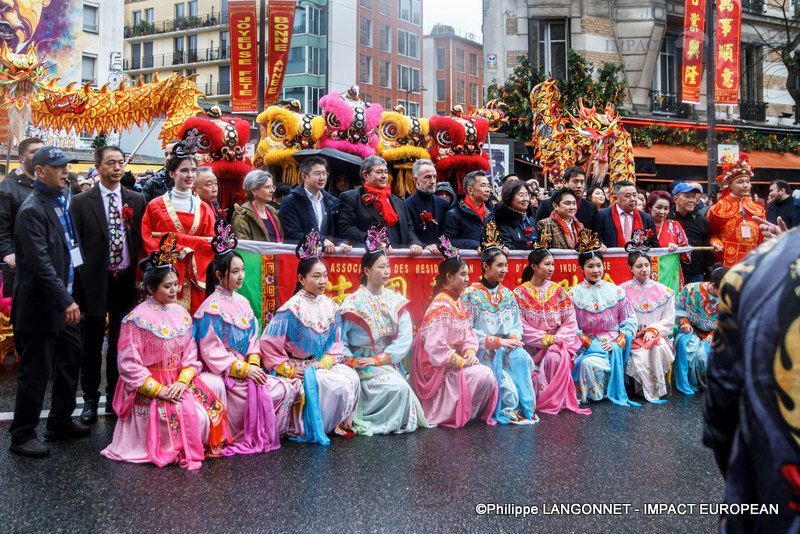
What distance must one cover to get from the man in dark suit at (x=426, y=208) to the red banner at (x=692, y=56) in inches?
447

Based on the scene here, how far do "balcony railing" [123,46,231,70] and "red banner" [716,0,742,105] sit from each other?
35.7 metres

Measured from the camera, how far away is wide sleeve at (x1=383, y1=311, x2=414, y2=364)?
514 centimetres

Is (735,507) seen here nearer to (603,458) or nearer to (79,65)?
(603,458)

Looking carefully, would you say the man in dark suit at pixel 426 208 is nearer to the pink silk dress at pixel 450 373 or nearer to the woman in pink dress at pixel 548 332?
the woman in pink dress at pixel 548 332

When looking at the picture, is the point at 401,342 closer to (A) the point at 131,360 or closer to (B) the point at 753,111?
(A) the point at 131,360

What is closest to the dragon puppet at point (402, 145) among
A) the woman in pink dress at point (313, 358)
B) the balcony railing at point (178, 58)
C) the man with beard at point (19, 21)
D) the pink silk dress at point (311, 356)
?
the woman in pink dress at point (313, 358)

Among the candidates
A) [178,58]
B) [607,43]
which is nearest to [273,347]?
[607,43]

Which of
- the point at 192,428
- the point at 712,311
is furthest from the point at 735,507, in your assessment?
the point at 712,311

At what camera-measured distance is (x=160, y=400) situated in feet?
14.1

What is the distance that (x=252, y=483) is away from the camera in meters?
3.88

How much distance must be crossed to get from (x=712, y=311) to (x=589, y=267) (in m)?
1.38

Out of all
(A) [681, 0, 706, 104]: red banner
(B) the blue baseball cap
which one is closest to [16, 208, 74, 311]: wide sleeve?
(B) the blue baseball cap

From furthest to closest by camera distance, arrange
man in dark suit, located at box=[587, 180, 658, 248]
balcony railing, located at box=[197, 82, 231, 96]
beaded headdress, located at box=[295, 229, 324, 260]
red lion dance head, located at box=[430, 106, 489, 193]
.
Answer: balcony railing, located at box=[197, 82, 231, 96] < red lion dance head, located at box=[430, 106, 489, 193] < man in dark suit, located at box=[587, 180, 658, 248] < beaded headdress, located at box=[295, 229, 324, 260]

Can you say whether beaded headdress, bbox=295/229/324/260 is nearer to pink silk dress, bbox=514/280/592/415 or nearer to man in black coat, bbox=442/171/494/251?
man in black coat, bbox=442/171/494/251
